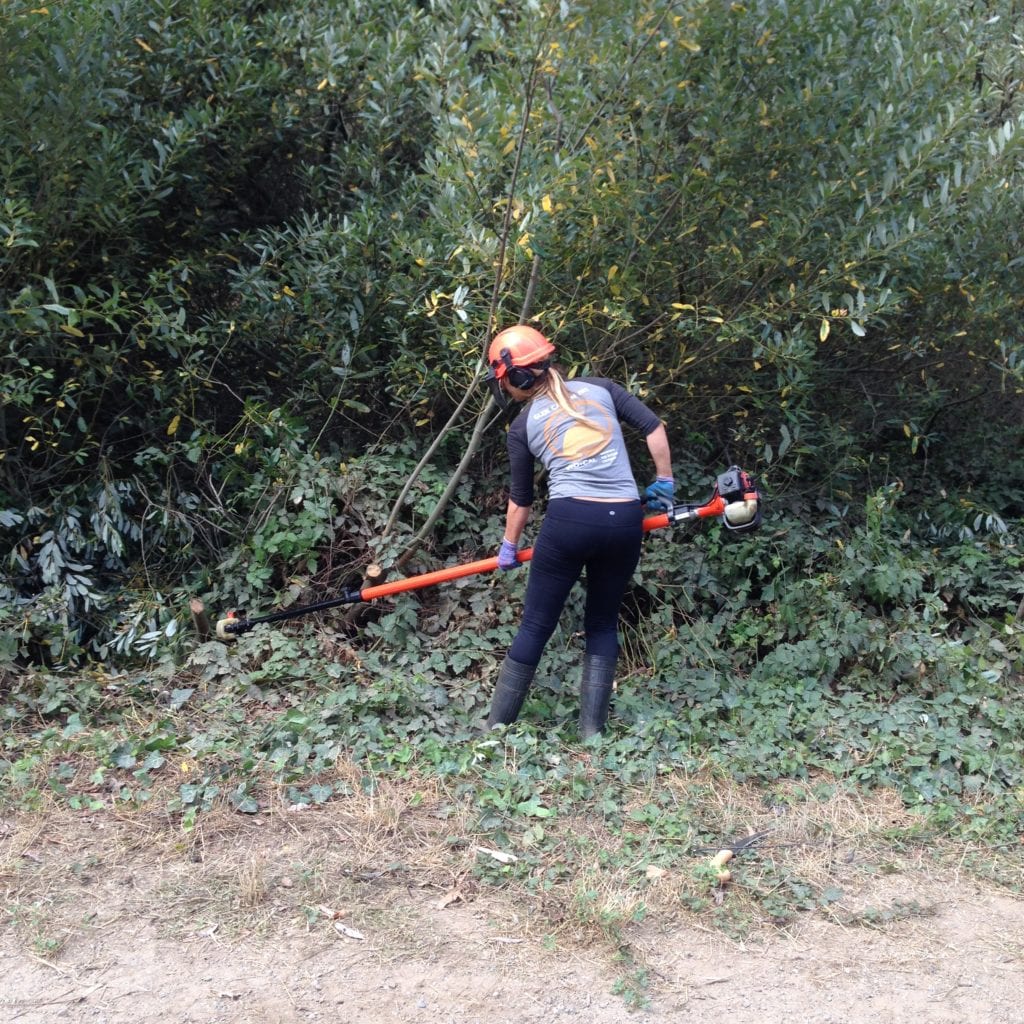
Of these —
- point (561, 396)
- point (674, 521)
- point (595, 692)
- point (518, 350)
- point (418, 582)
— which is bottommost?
point (595, 692)

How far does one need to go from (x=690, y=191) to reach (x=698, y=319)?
0.65 meters

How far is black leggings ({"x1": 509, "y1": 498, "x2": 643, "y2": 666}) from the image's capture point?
4.45 meters

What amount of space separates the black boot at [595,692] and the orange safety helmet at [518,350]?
1.34 meters

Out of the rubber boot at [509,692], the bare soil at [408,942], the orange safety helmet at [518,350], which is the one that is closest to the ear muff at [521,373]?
the orange safety helmet at [518,350]

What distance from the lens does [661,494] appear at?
473 centimetres

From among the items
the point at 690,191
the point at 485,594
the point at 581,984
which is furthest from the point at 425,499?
the point at 581,984

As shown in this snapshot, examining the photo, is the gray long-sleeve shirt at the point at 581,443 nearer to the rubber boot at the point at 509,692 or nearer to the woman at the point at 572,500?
the woman at the point at 572,500

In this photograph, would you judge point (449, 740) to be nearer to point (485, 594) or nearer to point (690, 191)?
point (485, 594)

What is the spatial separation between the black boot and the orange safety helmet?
4.39 ft

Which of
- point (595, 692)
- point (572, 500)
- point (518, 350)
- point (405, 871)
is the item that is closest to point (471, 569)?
point (572, 500)

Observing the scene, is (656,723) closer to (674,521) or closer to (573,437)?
(674,521)

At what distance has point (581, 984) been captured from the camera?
3.24 metres

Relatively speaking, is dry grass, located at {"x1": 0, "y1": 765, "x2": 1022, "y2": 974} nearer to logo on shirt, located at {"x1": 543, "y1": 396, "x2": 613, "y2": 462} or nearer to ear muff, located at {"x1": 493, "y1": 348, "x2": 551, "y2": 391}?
logo on shirt, located at {"x1": 543, "y1": 396, "x2": 613, "y2": 462}

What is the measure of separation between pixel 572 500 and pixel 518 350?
700 millimetres
